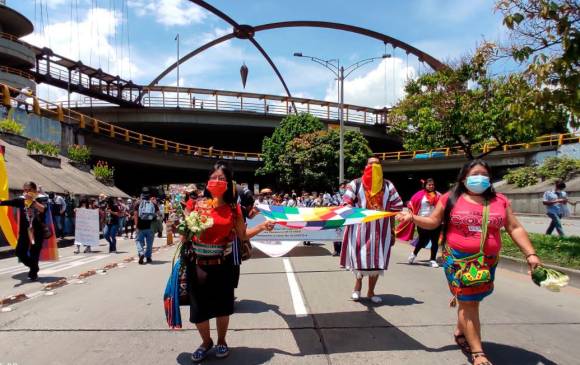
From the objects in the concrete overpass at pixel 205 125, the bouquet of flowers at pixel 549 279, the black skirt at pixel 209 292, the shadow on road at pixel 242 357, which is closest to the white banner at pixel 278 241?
the shadow on road at pixel 242 357

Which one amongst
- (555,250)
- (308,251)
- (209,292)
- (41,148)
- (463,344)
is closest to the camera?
(209,292)

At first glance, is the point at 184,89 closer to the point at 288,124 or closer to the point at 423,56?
the point at 288,124

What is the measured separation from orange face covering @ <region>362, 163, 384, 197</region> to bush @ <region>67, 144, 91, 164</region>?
2768cm

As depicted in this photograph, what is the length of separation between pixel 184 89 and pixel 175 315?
54.5 meters

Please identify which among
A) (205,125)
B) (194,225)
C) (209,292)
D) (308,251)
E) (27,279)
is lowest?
(308,251)

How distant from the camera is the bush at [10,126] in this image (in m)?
24.6

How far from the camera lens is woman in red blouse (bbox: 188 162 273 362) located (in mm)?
4320

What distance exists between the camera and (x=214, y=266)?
4.37 meters

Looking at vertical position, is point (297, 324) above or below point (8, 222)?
below

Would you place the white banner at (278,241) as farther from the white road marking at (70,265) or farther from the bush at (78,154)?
the bush at (78,154)

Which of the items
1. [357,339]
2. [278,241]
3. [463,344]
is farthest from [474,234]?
[278,241]

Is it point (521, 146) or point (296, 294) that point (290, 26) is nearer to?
point (521, 146)

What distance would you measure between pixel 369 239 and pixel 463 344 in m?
2.22

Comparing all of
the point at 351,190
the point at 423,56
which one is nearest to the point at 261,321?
the point at 351,190
